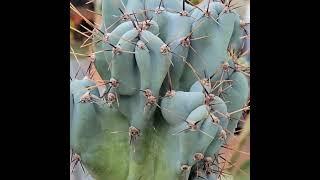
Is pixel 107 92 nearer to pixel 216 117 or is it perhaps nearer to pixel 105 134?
pixel 105 134

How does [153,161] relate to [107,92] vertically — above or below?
below

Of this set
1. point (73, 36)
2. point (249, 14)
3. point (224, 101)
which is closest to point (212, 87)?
point (224, 101)

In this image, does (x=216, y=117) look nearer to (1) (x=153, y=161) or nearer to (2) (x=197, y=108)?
(2) (x=197, y=108)

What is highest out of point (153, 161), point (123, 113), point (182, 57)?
point (182, 57)

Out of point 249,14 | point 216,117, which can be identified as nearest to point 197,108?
point 216,117

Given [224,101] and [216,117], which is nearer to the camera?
[216,117]

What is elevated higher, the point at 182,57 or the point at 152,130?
the point at 182,57
